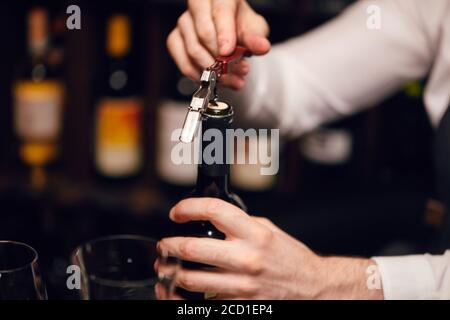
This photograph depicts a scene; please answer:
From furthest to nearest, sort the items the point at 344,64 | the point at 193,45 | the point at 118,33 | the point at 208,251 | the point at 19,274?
1. the point at 118,33
2. the point at 344,64
3. the point at 193,45
4. the point at 208,251
5. the point at 19,274

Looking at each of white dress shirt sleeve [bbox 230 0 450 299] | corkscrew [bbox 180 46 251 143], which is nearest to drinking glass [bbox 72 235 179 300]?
corkscrew [bbox 180 46 251 143]

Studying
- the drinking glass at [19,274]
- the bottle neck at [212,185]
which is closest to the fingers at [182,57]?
the bottle neck at [212,185]

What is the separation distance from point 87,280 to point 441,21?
37.2 inches

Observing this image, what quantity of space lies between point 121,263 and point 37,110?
4.06ft

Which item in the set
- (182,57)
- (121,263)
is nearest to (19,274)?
(121,263)

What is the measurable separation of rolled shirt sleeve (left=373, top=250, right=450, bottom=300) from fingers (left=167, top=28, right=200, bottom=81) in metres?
0.37

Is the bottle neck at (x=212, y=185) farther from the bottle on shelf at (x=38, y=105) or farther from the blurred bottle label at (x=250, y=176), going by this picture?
the bottle on shelf at (x=38, y=105)

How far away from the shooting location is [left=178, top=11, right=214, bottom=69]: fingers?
3.44 ft

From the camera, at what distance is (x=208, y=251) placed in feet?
2.69

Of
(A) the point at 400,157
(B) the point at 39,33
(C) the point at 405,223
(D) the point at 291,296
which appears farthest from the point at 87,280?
(A) the point at 400,157

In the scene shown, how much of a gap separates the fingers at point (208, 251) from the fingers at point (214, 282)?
18 mm

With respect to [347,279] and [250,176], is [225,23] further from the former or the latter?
[250,176]

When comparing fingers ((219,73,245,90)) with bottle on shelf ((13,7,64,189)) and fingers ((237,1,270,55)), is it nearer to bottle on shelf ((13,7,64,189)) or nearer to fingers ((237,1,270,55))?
fingers ((237,1,270,55))
